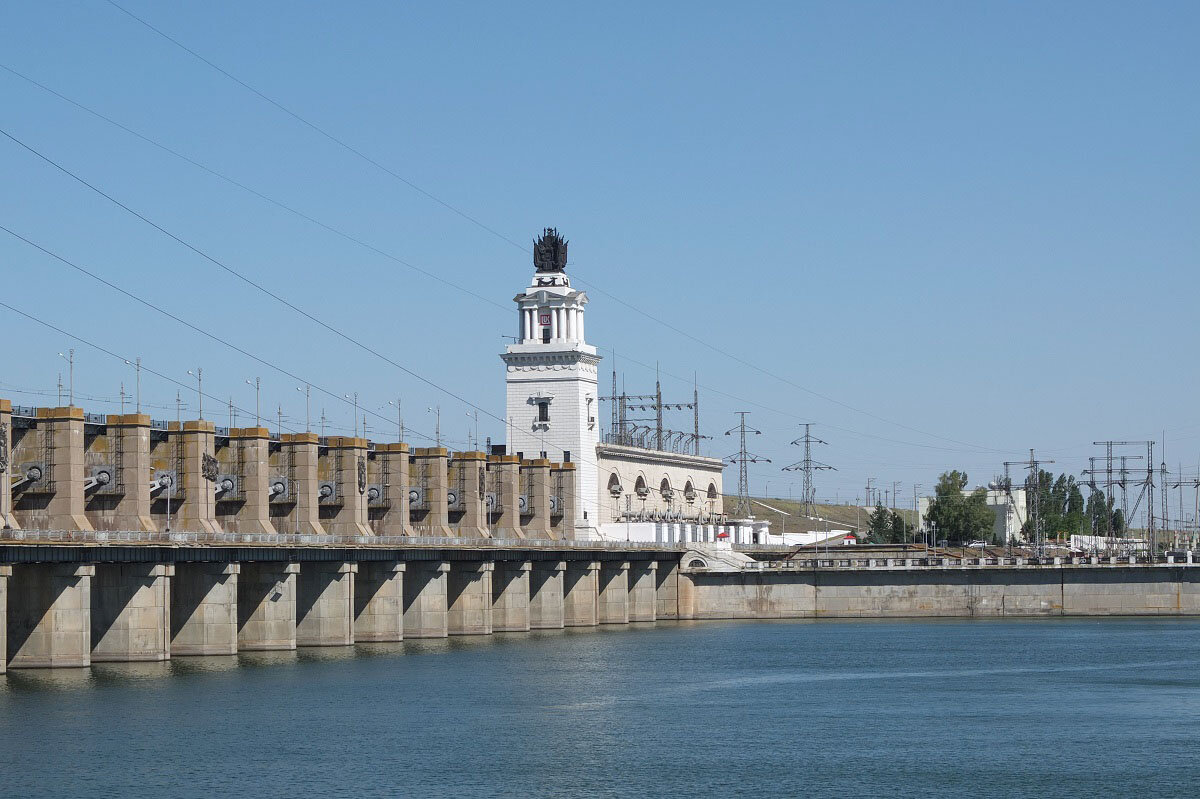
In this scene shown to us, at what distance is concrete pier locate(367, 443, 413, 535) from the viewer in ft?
440

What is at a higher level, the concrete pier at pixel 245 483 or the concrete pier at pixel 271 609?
the concrete pier at pixel 245 483

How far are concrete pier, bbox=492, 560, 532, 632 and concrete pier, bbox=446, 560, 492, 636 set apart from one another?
463 cm

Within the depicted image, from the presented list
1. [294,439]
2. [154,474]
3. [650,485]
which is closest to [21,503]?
[154,474]

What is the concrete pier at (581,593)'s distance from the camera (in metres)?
151

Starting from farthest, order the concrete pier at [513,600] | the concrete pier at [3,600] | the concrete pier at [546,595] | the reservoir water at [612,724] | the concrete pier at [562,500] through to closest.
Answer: the concrete pier at [562,500], the concrete pier at [546,595], the concrete pier at [513,600], the concrete pier at [3,600], the reservoir water at [612,724]

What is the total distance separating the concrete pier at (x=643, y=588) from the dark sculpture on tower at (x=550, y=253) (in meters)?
33.2

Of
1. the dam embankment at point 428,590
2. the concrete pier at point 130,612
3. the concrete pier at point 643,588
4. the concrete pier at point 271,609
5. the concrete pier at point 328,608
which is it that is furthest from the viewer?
the concrete pier at point 643,588

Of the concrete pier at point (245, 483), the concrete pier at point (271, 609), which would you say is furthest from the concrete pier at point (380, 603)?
the concrete pier at point (271, 609)

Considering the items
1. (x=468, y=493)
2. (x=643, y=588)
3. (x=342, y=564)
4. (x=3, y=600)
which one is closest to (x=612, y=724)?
(x=3, y=600)

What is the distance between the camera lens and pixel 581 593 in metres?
152

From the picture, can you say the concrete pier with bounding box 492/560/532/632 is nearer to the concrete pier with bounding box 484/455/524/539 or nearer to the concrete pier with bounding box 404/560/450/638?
the concrete pier with bounding box 404/560/450/638

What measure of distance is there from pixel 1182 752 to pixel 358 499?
74352 millimetres

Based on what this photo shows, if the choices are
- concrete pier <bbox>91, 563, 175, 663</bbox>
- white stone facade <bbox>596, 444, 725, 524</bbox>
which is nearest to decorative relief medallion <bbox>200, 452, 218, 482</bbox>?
concrete pier <bbox>91, 563, 175, 663</bbox>

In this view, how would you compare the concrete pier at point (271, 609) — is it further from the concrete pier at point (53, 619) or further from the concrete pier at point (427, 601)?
the concrete pier at point (427, 601)
